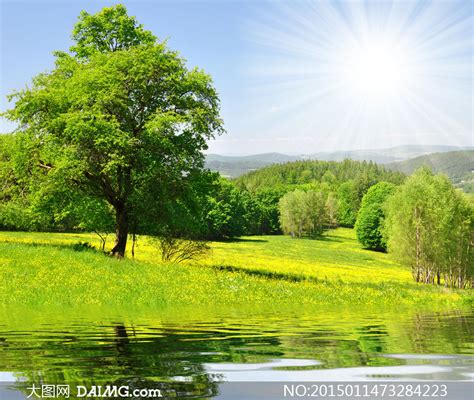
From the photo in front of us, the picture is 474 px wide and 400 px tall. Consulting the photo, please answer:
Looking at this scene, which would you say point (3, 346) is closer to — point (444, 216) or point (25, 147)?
point (25, 147)

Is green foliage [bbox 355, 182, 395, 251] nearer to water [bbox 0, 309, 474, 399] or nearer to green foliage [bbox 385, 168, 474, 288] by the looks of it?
green foliage [bbox 385, 168, 474, 288]

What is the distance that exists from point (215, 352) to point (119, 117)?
104 ft

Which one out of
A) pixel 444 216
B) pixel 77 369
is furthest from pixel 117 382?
pixel 444 216

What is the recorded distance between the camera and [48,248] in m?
38.2

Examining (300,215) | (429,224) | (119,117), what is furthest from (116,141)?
(300,215)

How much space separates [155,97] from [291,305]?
67.7 feet

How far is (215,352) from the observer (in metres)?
10.5

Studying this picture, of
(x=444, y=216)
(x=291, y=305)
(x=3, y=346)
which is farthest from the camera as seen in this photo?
(x=444, y=216)

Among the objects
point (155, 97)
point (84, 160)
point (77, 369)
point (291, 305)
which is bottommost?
point (291, 305)

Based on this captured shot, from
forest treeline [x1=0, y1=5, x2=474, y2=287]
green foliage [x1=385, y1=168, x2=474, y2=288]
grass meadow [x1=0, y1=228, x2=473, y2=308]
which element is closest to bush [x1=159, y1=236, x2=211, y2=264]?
forest treeline [x1=0, y1=5, x2=474, y2=287]

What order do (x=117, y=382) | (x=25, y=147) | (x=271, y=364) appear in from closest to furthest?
(x=117, y=382), (x=271, y=364), (x=25, y=147)

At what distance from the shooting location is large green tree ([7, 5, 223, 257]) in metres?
37.9

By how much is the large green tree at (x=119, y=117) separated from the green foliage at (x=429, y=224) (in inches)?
1259

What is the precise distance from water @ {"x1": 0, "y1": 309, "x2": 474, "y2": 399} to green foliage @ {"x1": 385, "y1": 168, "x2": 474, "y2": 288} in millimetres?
48636
